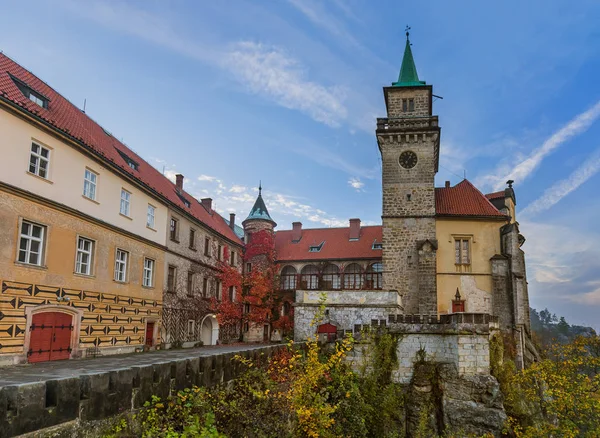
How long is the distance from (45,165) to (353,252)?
2576cm

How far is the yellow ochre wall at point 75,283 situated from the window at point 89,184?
1.15m

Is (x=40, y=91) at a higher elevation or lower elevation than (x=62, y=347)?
higher

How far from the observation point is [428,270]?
2684cm

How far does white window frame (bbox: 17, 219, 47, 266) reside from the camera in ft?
49.4

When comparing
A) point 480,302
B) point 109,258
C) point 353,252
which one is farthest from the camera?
point 353,252

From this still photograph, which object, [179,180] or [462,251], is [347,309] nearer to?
[462,251]

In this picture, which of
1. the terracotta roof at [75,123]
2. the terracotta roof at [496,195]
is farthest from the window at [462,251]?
the terracotta roof at [75,123]

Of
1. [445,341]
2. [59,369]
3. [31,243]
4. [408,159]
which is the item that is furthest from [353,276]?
[59,369]

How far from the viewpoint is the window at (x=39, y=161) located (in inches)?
620

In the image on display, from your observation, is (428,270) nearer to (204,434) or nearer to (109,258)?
(109,258)

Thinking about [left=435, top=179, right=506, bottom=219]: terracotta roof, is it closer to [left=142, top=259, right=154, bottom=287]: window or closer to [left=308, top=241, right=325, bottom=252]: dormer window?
[left=308, top=241, right=325, bottom=252]: dormer window

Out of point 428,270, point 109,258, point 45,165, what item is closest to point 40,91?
point 45,165

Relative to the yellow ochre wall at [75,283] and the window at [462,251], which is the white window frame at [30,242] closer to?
the yellow ochre wall at [75,283]

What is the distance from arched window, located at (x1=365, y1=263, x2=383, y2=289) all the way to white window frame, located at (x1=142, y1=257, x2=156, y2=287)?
18.6m
